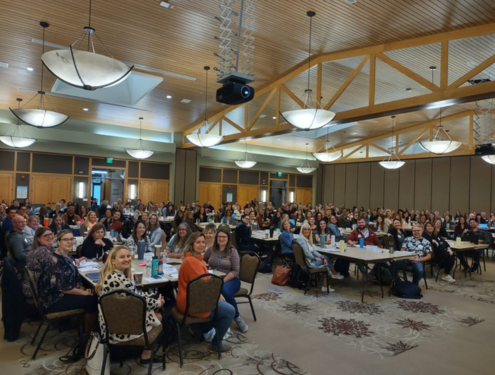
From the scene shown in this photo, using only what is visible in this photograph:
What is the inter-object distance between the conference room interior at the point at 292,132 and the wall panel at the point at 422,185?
0.10m

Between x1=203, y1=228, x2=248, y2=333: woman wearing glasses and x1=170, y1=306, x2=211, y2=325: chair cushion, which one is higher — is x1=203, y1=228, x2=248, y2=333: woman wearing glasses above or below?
above

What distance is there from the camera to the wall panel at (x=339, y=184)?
2243 centimetres

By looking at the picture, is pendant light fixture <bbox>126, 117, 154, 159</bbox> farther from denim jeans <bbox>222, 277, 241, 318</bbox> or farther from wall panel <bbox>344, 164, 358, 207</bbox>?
wall panel <bbox>344, 164, 358, 207</bbox>

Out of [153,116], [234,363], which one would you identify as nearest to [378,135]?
[153,116]

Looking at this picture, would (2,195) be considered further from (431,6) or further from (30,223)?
(431,6)

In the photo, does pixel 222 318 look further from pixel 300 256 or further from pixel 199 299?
pixel 300 256

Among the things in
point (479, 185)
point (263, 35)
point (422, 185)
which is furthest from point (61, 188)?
point (479, 185)

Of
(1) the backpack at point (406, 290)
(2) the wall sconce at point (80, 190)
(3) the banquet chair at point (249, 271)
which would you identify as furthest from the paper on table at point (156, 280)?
(2) the wall sconce at point (80, 190)

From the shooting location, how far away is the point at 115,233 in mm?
7301

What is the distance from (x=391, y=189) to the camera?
20.2 metres

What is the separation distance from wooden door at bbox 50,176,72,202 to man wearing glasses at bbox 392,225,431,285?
13356mm

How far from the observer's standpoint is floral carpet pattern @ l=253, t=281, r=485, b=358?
14.8 feet

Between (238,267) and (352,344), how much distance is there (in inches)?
66.7

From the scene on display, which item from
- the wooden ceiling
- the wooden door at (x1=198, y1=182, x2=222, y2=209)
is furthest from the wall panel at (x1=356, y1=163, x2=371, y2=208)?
the wooden ceiling
